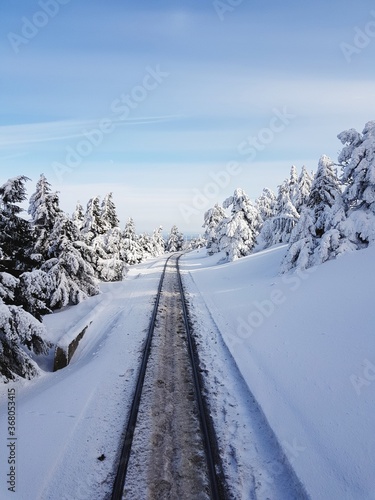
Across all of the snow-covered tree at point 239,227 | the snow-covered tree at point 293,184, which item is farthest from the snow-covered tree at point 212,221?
the snow-covered tree at point 239,227

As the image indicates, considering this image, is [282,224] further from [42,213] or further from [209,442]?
[209,442]

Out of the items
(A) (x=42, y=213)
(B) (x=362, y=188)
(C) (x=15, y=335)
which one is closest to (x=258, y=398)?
(C) (x=15, y=335)

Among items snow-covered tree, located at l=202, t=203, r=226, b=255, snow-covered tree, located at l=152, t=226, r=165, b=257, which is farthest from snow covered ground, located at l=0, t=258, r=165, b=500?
snow-covered tree, located at l=152, t=226, r=165, b=257

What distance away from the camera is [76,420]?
24.0 ft

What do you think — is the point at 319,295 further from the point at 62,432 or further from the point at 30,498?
the point at 30,498

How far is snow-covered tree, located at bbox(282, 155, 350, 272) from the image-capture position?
1731 cm

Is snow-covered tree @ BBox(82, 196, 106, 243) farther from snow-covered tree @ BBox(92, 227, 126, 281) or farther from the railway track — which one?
the railway track

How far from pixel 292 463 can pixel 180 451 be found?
7.04 feet

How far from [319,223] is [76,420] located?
17191mm

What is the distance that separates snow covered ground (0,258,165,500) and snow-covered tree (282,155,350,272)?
10.6 metres

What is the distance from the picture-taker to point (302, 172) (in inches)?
1517

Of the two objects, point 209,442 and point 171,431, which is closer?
point 209,442

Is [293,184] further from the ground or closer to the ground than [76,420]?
further from the ground

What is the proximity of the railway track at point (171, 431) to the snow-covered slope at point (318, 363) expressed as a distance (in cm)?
152
